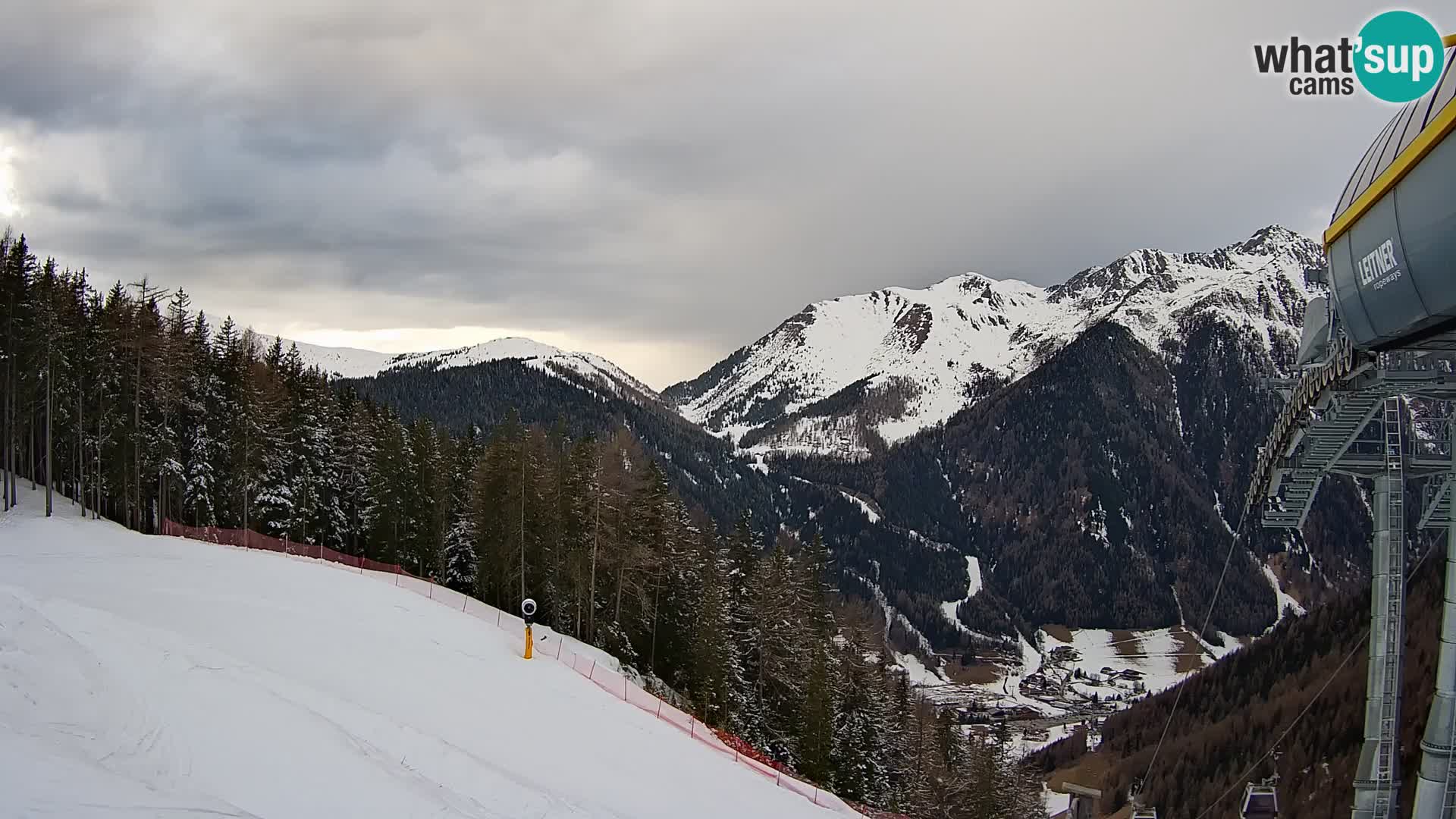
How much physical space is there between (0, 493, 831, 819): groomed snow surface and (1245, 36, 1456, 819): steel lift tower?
1181 centimetres

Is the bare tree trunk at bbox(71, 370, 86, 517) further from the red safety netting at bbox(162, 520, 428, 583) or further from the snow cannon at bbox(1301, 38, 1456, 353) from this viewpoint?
the snow cannon at bbox(1301, 38, 1456, 353)

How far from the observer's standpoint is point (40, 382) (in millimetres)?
40062

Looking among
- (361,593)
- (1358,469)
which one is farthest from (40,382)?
(1358,469)

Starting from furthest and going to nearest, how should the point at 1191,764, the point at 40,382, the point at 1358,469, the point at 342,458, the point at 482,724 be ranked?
the point at 342,458 < the point at 40,382 < the point at 1191,764 < the point at 482,724 < the point at 1358,469

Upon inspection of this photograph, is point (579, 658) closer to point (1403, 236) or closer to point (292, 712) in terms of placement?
point (292, 712)

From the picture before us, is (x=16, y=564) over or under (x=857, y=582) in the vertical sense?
over

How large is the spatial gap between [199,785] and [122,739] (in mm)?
1528

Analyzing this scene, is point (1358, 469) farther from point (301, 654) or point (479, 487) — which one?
point (479, 487)

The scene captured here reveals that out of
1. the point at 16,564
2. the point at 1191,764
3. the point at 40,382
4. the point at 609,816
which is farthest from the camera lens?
the point at 40,382

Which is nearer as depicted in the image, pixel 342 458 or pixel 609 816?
pixel 609 816

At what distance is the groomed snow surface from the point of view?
35.9ft

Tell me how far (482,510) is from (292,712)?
1075 inches

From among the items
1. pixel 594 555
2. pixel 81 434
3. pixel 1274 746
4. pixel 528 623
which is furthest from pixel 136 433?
pixel 1274 746

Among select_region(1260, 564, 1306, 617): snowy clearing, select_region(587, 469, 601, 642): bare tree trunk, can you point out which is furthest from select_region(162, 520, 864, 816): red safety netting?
select_region(1260, 564, 1306, 617): snowy clearing
